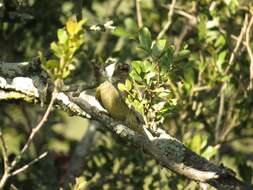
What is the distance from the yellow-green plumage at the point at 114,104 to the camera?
1974 millimetres

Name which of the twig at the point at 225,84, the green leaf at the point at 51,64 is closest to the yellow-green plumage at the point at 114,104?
the green leaf at the point at 51,64

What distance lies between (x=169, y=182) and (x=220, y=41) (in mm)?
635

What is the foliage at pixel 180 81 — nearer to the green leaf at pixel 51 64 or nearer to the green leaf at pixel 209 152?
the green leaf at pixel 209 152

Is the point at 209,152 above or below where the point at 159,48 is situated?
below

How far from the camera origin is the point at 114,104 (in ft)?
6.50

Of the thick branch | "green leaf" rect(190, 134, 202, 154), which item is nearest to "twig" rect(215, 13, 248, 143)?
"green leaf" rect(190, 134, 202, 154)

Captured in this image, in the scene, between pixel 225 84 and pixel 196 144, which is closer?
pixel 196 144

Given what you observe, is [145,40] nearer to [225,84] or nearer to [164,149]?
[164,149]

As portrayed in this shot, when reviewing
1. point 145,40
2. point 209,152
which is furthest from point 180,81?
point 145,40

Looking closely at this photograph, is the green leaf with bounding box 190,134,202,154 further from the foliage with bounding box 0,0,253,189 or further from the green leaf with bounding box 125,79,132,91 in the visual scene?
the green leaf with bounding box 125,79,132,91

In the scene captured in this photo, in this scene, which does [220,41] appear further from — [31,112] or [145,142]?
[31,112]

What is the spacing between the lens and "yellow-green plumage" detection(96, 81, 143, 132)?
6.48 feet

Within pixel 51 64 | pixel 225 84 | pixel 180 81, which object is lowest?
pixel 225 84

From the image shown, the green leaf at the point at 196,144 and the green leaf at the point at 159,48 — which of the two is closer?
the green leaf at the point at 159,48
